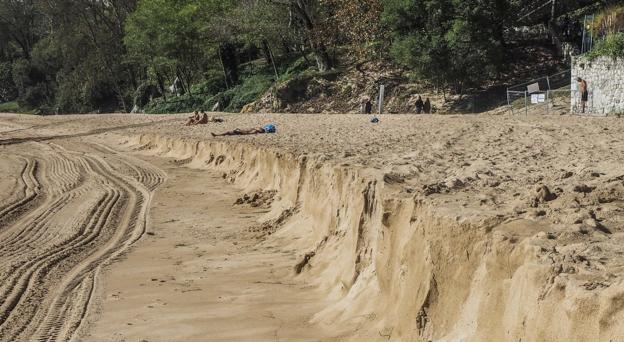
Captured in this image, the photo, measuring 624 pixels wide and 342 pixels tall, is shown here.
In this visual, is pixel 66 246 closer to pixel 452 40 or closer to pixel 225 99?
pixel 452 40

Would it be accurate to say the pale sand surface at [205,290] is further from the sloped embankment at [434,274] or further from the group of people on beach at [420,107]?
the group of people on beach at [420,107]

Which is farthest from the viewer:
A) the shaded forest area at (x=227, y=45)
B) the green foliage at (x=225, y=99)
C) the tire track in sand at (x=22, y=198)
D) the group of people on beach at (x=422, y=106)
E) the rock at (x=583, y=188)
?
the green foliage at (x=225, y=99)

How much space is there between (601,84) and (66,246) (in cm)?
1653

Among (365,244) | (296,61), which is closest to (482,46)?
(296,61)

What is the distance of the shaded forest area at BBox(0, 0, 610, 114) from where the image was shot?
1119 inches

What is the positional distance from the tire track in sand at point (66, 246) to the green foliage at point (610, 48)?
549 inches

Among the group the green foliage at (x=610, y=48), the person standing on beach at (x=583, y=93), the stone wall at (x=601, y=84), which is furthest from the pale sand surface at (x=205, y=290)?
the green foliage at (x=610, y=48)

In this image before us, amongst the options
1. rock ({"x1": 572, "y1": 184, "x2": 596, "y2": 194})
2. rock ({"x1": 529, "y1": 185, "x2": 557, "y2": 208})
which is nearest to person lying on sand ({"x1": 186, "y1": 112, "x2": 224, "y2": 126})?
rock ({"x1": 572, "y1": 184, "x2": 596, "y2": 194})

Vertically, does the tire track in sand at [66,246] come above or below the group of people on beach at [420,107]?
below

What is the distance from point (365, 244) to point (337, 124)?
13.7m

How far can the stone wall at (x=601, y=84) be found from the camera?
64.3ft

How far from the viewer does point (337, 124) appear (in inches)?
834

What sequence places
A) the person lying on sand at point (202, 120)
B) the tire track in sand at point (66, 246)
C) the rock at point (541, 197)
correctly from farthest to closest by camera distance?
the person lying on sand at point (202, 120), the tire track in sand at point (66, 246), the rock at point (541, 197)

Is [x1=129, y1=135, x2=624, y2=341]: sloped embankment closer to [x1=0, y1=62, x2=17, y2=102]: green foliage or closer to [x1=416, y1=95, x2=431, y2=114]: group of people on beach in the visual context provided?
[x1=416, y1=95, x2=431, y2=114]: group of people on beach
